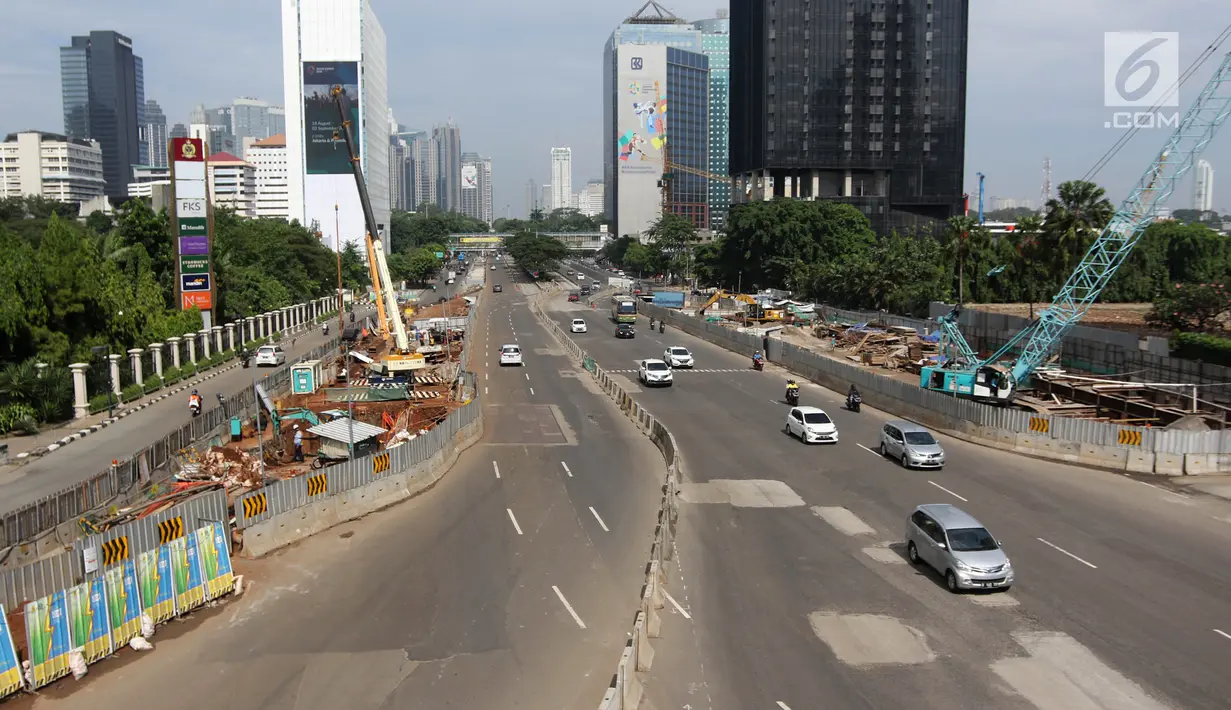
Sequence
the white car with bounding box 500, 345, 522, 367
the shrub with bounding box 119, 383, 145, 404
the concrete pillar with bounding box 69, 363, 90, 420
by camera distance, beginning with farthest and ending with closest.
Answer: the white car with bounding box 500, 345, 522, 367, the shrub with bounding box 119, 383, 145, 404, the concrete pillar with bounding box 69, 363, 90, 420

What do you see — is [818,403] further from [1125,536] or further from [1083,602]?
[1083,602]

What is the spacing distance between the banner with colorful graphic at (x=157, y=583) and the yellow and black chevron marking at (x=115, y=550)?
1.44 metres

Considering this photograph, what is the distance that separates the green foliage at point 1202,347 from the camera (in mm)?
44500

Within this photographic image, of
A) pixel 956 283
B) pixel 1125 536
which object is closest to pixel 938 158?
pixel 956 283

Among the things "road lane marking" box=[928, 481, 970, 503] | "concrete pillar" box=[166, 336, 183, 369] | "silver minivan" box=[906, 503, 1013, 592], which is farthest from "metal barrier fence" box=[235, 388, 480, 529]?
"concrete pillar" box=[166, 336, 183, 369]

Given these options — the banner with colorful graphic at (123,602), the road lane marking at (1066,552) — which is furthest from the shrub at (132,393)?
the road lane marking at (1066,552)

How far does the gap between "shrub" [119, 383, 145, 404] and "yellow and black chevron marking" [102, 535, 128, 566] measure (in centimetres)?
3012

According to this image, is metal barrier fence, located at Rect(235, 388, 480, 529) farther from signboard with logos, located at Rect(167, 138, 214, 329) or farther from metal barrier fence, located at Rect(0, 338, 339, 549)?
signboard with logos, located at Rect(167, 138, 214, 329)

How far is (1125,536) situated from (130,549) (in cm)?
2386

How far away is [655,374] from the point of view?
52.6 m

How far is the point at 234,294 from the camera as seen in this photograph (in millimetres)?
77562

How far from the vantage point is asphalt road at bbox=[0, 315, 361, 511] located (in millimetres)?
30016

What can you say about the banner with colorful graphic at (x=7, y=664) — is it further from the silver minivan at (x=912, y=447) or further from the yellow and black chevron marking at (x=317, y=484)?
the silver minivan at (x=912, y=447)

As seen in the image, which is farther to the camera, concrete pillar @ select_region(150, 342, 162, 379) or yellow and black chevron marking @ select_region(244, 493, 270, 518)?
concrete pillar @ select_region(150, 342, 162, 379)
